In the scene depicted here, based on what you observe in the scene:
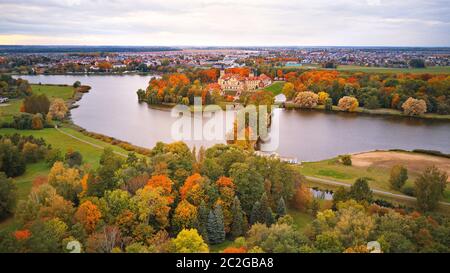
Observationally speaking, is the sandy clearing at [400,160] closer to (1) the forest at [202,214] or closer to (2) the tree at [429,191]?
(2) the tree at [429,191]

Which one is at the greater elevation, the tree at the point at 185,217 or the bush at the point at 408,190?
the tree at the point at 185,217

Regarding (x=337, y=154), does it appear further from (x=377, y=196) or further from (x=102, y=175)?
(x=102, y=175)

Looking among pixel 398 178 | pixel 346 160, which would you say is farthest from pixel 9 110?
pixel 398 178

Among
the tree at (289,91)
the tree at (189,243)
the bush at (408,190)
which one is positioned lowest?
the bush at (408,190)

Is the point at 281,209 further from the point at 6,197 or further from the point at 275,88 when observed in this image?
the point at 275,88

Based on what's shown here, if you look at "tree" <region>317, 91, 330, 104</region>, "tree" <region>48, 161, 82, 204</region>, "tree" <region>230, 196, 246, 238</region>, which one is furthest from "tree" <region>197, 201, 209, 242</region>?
"tree" <region>317, 91, 330, 104</region>

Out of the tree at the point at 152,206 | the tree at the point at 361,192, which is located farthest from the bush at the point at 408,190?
the tree at the point at 152,206

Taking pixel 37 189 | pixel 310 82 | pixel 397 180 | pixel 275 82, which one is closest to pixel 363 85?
pixel 310 82
